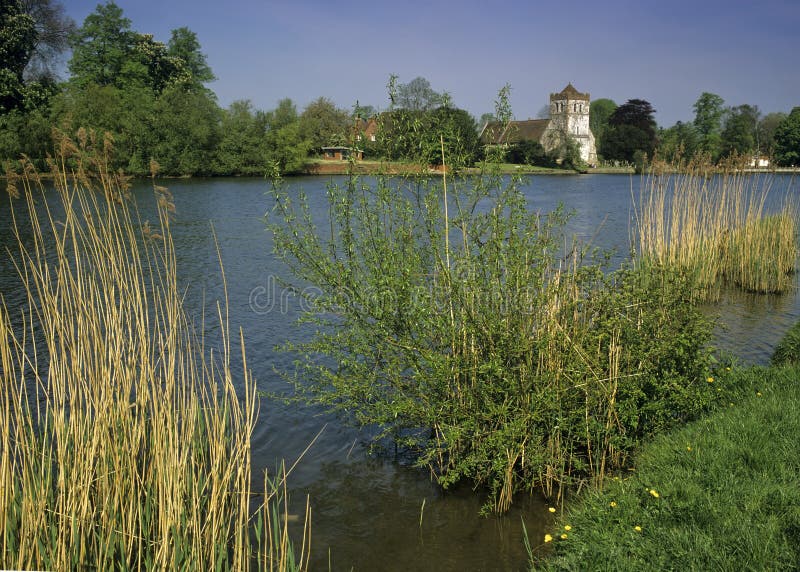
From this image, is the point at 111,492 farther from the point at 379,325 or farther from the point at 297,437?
the point at 297,437

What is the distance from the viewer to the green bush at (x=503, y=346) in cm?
600

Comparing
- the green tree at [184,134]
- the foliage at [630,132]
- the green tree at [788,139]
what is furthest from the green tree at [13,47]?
the foliage at [630,132]

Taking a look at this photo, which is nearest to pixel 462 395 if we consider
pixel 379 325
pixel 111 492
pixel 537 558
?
pixel 379 325

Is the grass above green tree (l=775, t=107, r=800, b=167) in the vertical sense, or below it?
below

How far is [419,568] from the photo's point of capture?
215 inches

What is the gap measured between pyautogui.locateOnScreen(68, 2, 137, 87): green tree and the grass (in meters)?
71.8

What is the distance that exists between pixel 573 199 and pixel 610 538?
40.9 meters

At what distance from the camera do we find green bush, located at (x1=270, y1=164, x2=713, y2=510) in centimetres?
600

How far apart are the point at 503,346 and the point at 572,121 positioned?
319 feet

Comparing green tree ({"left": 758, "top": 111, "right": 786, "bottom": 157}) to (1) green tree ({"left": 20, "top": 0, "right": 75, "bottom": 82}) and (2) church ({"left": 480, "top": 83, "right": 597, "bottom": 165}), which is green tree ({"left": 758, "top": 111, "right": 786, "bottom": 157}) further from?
(1) green tree ({"left": 20, "top": 0, "right": 75, "bottom": 82})

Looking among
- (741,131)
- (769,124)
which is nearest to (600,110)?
(769,124)

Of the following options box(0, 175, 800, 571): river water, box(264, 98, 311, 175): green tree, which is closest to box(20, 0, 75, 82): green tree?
box(264, 98, 311, 175): green tree

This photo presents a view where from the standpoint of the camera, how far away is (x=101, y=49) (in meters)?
68.5

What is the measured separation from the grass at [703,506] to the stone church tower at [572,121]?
289 feet
